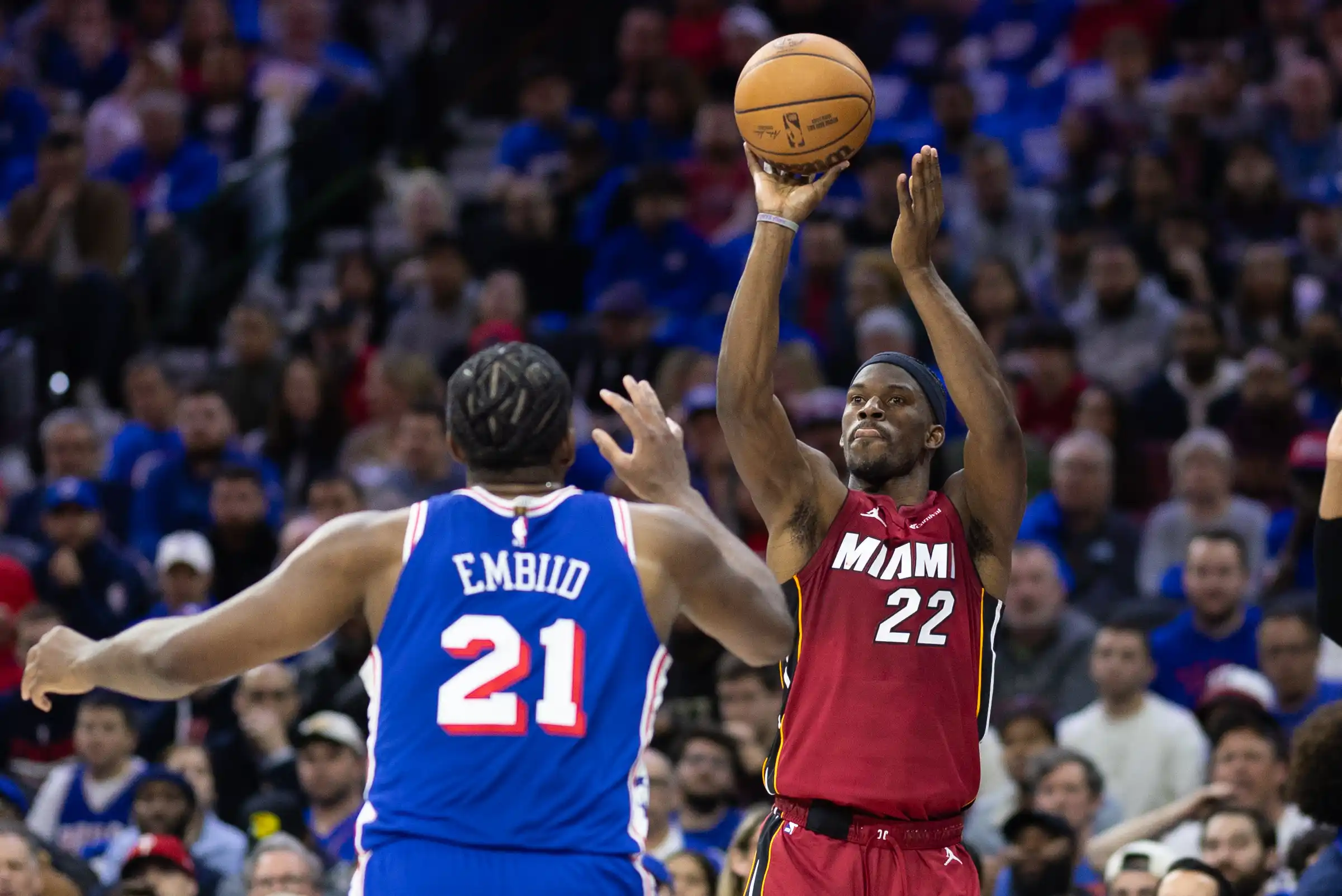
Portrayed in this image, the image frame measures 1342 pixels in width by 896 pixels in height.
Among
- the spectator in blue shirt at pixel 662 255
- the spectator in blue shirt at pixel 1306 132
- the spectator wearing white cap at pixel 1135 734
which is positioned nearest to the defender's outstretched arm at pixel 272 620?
the spectator wearing white cap at pixel 1135 734

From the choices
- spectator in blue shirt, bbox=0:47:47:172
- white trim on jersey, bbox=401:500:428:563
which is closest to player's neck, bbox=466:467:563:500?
white trim on jersey, bbox=401:500:428:563

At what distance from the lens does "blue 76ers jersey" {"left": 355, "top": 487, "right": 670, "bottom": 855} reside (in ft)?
15.0

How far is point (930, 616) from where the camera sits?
5777mm

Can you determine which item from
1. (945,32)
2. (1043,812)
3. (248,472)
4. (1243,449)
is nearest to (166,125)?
(248,472)

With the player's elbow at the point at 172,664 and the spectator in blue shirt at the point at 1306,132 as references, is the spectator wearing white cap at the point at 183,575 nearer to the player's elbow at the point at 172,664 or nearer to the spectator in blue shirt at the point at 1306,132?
the player's elbow at the point at 172,664

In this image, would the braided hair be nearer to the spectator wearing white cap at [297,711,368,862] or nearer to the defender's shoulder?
the defender's shoulder

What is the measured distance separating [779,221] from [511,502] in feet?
4.89

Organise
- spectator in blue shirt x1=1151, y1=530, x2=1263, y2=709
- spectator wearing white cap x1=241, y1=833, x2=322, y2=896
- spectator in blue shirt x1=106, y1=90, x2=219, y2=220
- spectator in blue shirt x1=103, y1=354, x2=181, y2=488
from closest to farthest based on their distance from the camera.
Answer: spectator wearing white cap x1=241, y1=833, x2=322, y2=896 < spectator in blue shirt x1=1151, y1=530, x2=1263, y2=709 < spectator in blue shirt x1=103, y1=354, x2=181, y2=488 < spectator in blue shirt x1=106, y1=90, x2=219, y2=220

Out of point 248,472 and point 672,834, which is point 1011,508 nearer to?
point 672,834

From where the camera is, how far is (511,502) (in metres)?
4.80

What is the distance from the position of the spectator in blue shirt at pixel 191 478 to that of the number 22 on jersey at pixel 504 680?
8.36 metres

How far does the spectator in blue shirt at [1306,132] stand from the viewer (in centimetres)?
1410

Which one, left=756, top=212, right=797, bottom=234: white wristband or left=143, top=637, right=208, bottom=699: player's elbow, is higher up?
left=756, top=212, right=797, bottom=234: white wristband

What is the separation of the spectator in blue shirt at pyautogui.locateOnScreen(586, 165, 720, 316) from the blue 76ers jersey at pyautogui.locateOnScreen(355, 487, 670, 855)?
9576 mm
